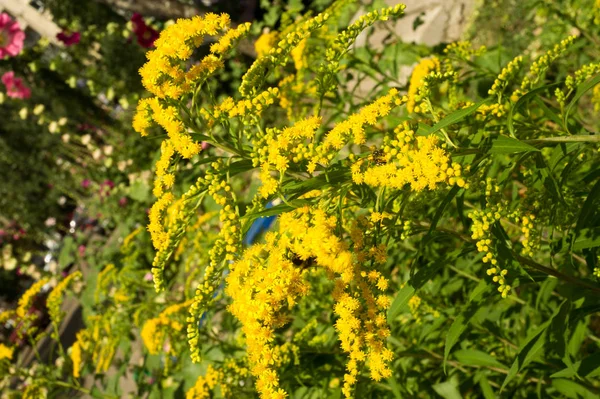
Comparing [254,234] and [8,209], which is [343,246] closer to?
[254,234]

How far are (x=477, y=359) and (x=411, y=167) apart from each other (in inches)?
38.8

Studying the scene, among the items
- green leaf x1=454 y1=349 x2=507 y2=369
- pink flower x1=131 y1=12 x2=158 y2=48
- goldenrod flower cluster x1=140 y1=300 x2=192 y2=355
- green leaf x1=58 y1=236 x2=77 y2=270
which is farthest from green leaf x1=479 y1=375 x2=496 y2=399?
green leaf x1=58 y1=236 x2=77 y2=270

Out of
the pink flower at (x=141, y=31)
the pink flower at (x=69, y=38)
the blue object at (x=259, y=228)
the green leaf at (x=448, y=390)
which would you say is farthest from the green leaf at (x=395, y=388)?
the pink flower at (x=69, y=38)

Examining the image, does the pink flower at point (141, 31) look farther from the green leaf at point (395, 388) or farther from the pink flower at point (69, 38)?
the green leaf at point (395, 388)

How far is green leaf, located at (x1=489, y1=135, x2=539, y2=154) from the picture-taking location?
43.2 inches

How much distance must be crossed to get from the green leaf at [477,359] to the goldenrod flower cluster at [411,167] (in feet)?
2.90

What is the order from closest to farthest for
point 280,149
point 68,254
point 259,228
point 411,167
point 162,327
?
point 411,167 < point 280,149 < point 162,327 < point 259,228 < point 68,254

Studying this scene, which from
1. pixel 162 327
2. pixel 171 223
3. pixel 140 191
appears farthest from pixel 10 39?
pixel 171 223

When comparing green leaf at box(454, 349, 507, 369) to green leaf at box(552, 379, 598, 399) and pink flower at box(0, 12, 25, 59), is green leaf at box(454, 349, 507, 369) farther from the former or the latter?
pink flower at box(0, 12, 25, 59)

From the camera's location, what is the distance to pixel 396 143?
1.16m

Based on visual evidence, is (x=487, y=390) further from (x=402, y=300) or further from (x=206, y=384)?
(x=206, y=384)

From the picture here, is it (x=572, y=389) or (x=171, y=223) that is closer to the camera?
(x=171, y=223)

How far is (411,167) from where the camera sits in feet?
3.61

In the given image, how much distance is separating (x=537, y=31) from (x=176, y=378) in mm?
4492
